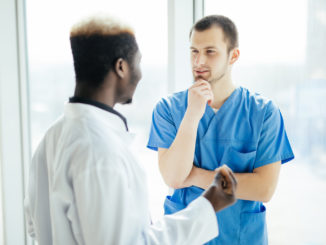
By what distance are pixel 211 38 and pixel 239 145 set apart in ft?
1.23

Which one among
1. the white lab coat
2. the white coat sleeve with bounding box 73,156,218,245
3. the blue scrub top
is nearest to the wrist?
the blue scrub top

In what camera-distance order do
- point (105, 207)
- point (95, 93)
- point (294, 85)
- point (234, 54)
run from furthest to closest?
point (294, 85), point (234, 54), point (95, 93), point (105, 207)

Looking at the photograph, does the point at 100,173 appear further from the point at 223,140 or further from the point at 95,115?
the point at 223,140

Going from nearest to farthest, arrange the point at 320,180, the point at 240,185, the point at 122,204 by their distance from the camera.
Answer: the point at 122,204
the point at 240,185
the point at 320,180

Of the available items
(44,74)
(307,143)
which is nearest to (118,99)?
(307,143)

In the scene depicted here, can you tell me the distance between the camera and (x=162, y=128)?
1189 mm

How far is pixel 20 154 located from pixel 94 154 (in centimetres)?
173

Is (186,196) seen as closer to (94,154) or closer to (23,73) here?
(94,154)

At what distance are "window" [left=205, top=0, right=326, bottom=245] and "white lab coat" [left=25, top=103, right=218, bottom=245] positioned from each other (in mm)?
750

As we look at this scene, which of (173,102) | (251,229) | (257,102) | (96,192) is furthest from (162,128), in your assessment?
(96,192)

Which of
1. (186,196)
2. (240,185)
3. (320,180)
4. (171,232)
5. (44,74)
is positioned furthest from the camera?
(44,74)

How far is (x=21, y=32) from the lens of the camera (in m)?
2.15

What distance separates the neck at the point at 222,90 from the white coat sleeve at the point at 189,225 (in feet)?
1.63

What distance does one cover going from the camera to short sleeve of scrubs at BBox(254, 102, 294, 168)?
1082mm
